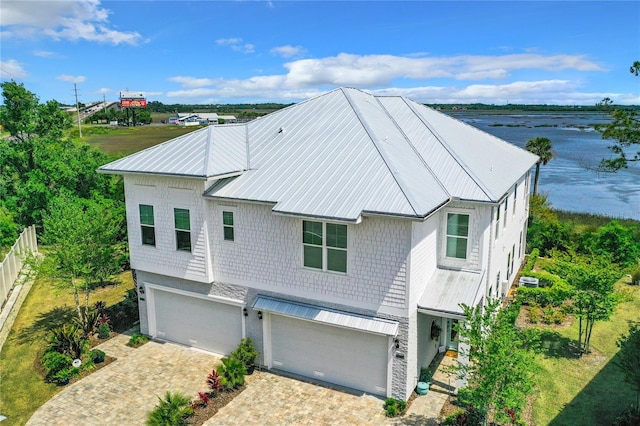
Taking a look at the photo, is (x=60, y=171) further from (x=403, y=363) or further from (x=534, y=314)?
(x=534, y=314)

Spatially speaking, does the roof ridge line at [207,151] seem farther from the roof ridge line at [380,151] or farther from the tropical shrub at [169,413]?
the tropical shrub at [169,413]

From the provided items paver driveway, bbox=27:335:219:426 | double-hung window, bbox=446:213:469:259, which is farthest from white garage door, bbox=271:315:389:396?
double-hung window, bbox=446:213:469:259

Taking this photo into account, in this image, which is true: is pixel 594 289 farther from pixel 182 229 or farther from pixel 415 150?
pixel 182 229

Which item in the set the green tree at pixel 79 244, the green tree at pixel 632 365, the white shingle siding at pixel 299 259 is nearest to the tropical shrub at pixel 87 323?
the green tree at pixel 79 244

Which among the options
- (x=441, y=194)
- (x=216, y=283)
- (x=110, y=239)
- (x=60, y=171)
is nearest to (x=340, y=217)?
(x=441, y=194)

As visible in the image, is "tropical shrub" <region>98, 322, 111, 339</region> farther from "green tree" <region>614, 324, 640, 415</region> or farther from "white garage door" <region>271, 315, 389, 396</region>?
"green tree" <region>614, 324, 640, 415</region>

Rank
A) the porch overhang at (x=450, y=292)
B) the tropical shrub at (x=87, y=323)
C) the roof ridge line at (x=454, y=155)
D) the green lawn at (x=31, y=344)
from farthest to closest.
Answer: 1. the tropical shrub at (x=87, y=323)
2. the roof ridge line at (x=454, y=155)
3. the green lawn at (x=31, y=344)
4. the porch overhang at (x=450, y=292)
